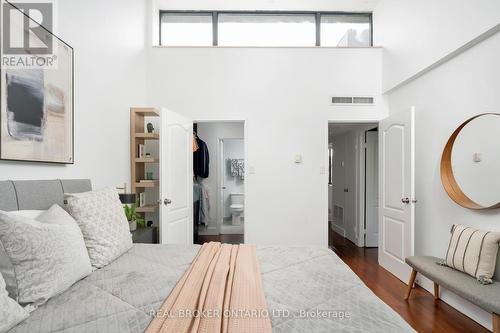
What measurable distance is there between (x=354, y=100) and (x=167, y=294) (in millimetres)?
3257

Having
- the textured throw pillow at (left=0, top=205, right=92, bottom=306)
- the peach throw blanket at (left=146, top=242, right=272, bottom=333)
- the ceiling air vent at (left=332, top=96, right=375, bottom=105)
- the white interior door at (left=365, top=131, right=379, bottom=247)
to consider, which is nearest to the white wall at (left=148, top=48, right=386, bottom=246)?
the ceiling air vent at (left=332, top=96, right=375, bottom=105)

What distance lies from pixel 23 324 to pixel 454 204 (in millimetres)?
2993

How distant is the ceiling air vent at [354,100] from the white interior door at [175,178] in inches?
77.9

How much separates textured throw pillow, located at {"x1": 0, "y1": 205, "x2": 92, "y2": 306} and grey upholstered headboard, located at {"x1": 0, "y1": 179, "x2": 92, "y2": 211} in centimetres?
42

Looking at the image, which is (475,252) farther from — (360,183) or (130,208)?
(130,208)

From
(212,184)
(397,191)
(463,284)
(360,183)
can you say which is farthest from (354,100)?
(212,184)

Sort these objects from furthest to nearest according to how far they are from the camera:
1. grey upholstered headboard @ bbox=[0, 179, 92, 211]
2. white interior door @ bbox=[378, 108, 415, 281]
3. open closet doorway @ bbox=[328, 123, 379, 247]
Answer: open closet doorway @ bbox=[328, 123, 379, 247], white interior door @ bbox=[378, 108, 415, 281], grey upholstered headboard @ bbox=[0, 179, 92, 211]

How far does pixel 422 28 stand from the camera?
2.57 metres

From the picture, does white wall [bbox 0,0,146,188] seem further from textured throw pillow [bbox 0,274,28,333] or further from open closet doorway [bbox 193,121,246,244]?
open closet doorway [bbox 193,121,246,244]

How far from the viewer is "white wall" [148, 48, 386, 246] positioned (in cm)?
341

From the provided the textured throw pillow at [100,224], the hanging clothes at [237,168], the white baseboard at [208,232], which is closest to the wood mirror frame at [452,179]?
the textured throw pillow at [100,224]

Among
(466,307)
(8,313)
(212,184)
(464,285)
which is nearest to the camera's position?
(8,313)

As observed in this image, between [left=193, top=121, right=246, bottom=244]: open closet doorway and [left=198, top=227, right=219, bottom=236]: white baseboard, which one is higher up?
[left=193, top=121, right=246, bottom=244]: open closet doorway

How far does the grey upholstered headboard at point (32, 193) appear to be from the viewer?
1.35m
